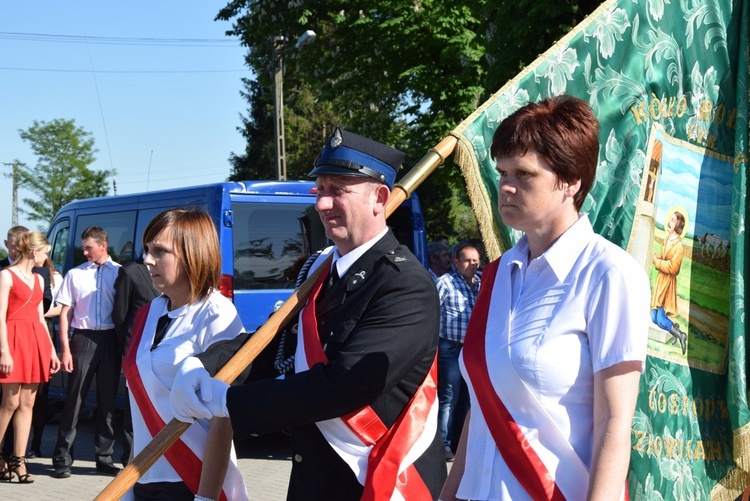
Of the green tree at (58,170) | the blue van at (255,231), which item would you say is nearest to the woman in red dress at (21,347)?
the blue van at (255,231)

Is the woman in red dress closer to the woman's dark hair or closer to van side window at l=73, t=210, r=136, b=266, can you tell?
van side window at l=73, t=210, r=136, b=266

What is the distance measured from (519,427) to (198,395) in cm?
87

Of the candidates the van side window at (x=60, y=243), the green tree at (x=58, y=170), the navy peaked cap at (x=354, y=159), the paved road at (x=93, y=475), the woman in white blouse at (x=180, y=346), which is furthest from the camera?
the green tree at (x=58, y=170)

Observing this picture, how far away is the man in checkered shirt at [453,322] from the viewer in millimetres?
8367

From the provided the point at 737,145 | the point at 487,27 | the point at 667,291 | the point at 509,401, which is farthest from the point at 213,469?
the point at 487,27

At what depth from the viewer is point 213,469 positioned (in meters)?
2.77

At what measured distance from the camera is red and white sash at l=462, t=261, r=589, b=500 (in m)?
2.04

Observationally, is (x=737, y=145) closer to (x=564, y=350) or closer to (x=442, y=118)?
(x=564, y=350)

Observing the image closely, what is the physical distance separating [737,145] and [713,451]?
44.1 inches

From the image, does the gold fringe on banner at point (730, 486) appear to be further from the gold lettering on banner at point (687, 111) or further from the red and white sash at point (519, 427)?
the red and white sash at point (519, 427)

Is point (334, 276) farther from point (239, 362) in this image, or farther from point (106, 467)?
point (106, 467)

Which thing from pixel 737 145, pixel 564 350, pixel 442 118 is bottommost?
pixel 564 350

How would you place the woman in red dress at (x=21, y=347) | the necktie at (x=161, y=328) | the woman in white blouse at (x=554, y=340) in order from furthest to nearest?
the woman in red dress at (x=21, y=347), the necktie at (x=161, y=328), the woman in white blouse at (x=554, y=340)

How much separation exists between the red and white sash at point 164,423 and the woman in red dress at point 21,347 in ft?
16.2
